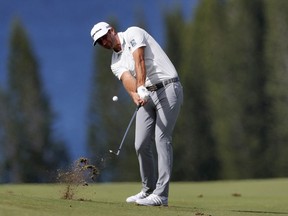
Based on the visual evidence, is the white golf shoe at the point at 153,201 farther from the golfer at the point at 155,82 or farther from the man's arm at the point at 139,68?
the man's arm at the point at 139,68

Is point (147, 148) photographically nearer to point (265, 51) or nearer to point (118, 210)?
point (118, 210)

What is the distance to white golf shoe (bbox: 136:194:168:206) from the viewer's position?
9.42 metres

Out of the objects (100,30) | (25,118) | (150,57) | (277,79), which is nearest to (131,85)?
(150,57)

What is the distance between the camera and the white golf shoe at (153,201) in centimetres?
942

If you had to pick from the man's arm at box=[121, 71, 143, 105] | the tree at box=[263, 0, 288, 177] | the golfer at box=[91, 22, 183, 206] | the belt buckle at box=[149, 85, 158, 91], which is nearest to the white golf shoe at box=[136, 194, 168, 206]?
the golfer at box=[91, 22, 183, 206]

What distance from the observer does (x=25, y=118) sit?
45156mm

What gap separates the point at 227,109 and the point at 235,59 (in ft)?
8.06

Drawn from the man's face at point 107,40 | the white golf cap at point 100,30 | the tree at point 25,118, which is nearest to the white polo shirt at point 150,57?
the man's face at point 107,40

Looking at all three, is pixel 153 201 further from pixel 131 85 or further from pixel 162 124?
pixel 131 85

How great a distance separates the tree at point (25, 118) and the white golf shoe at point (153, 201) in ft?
116

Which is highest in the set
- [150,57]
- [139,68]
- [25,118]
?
[150,57]

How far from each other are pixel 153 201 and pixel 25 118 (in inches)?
1426

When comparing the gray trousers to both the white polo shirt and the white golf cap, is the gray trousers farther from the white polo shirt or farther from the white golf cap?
the white golf cap

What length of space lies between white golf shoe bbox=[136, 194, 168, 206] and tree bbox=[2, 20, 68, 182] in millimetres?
35315
